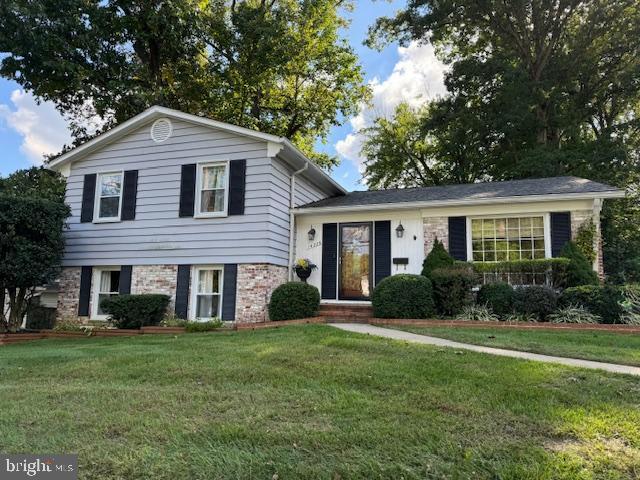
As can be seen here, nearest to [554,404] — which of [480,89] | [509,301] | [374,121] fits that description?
[509,301]

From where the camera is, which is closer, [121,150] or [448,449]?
[448,449]

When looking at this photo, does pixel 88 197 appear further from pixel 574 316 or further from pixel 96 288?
pixel 574 316

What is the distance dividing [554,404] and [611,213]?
15.4 metres

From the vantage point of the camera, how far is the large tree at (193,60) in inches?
647

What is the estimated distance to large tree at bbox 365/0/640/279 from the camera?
1683cm

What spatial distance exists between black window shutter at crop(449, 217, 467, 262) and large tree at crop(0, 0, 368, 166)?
1242cm

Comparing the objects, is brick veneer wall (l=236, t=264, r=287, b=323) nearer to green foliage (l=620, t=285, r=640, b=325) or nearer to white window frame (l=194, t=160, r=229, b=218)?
white window frame (l=194, t=160, r=229, b=218)

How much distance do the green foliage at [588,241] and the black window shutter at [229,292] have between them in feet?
25.8

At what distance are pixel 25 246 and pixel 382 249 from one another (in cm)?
845

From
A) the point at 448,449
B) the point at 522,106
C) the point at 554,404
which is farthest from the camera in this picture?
the point at 522,106

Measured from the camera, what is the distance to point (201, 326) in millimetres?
9516

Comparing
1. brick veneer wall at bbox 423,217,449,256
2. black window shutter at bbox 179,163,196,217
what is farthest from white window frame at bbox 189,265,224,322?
brick veneer wall at bbox 423,217,449,256

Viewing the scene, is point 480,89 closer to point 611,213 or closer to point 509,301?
point 611,213

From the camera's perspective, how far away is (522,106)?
1716 centimetres
